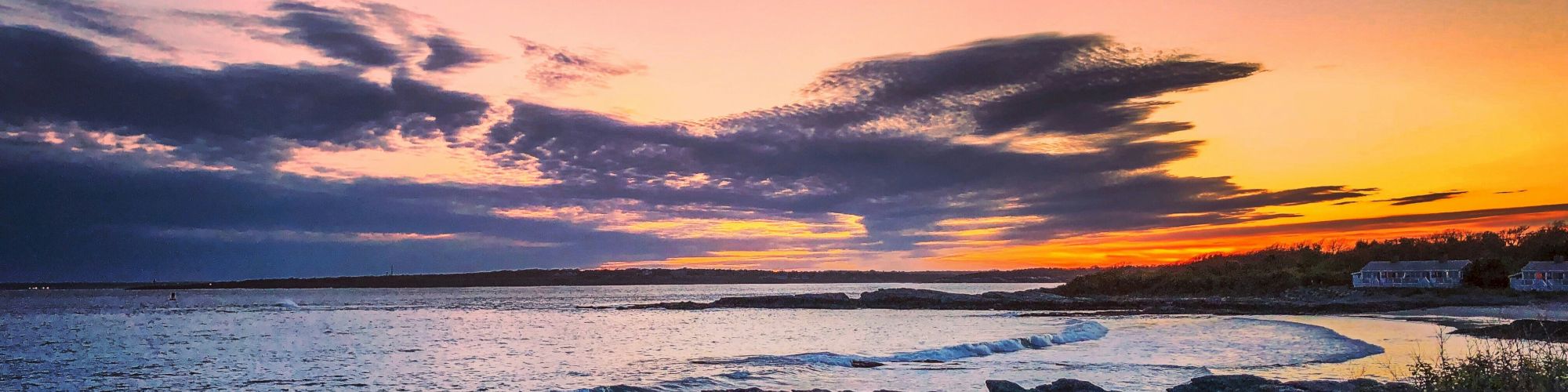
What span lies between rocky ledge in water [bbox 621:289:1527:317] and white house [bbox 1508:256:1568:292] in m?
5.37

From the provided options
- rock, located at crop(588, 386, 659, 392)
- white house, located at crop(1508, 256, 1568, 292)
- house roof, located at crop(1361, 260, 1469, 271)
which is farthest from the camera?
house roof, located at crop(1361, 260, 1469, 271)

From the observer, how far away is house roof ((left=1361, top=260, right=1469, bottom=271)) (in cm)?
8369

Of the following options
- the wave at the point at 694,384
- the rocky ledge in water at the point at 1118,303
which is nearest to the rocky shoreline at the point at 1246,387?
the wave at the point at 694,384

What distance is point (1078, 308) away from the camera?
79375mm

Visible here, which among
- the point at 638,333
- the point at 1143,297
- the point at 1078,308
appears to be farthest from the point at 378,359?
the point at 1143,297

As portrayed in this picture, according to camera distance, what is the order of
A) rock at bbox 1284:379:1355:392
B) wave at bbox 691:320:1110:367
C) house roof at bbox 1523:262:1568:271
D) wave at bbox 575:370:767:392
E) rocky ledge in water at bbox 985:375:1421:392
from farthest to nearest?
house roof at bbox 1523:262:1568:271 < wave at bbox 691:320:1110:367 < wave at bbox 575:370:767:392 < rock at bbox 1284:379:1355:392 < rocky ledge in water at bbox 985:375:1421:392

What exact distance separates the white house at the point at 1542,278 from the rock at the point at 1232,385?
241 feet

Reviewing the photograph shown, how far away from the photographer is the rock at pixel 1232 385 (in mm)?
14867

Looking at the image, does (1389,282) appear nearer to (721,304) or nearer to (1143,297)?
(1143,297)

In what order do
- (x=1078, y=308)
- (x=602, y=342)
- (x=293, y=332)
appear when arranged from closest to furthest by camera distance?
(x=602, y=342), (x=293, y=332), (x=1078, y=308)

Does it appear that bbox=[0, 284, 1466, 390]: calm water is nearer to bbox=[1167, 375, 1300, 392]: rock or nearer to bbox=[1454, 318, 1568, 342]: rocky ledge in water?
bbox=[1454, 318, 1568, 342]: rocky ledge in water

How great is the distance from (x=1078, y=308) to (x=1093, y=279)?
39494mm

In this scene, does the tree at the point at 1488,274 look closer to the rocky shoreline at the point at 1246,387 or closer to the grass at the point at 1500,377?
the rocky shoreline at the point at 1246,387

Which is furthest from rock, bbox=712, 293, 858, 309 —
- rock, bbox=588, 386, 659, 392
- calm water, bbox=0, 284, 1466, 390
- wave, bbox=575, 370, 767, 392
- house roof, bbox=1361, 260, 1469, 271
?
rock, bbox=588, 386, 659, 392
